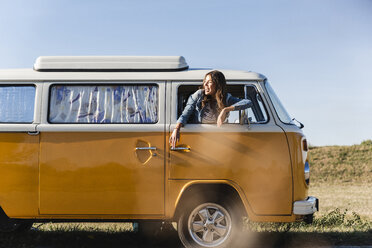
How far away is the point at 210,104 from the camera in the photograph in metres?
5.91

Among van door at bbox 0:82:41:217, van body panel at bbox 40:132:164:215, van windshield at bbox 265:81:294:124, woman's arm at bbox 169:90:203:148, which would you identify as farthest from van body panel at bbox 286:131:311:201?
van door at bbox 0:82:41:217

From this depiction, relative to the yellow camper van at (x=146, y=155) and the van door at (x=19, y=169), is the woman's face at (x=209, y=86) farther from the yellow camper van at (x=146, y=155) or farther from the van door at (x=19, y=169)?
the van door at (x=19, y=169)

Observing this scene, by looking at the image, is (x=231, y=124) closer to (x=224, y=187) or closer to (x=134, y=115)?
(x=224, y=187)

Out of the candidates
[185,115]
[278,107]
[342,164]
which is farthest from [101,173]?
[342,164]

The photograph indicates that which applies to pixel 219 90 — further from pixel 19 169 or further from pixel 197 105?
pixel 19 169

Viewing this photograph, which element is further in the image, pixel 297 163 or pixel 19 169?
pixel 19 169

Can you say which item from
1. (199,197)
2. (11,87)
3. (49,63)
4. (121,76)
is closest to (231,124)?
(199,197)

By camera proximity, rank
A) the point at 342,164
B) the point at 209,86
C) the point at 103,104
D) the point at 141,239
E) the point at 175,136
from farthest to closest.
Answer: the point at 342,164
the point at 141,239
the point at 103,104
the point at 209,86
the point at 175,136

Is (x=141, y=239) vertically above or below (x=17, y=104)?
below

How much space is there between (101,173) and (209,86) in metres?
1.72

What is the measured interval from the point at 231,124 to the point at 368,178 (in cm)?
3361

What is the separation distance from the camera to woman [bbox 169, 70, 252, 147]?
5.71 metres

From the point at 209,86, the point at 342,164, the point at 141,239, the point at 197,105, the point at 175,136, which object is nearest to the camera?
the point at 175,136

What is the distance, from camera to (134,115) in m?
5.92
